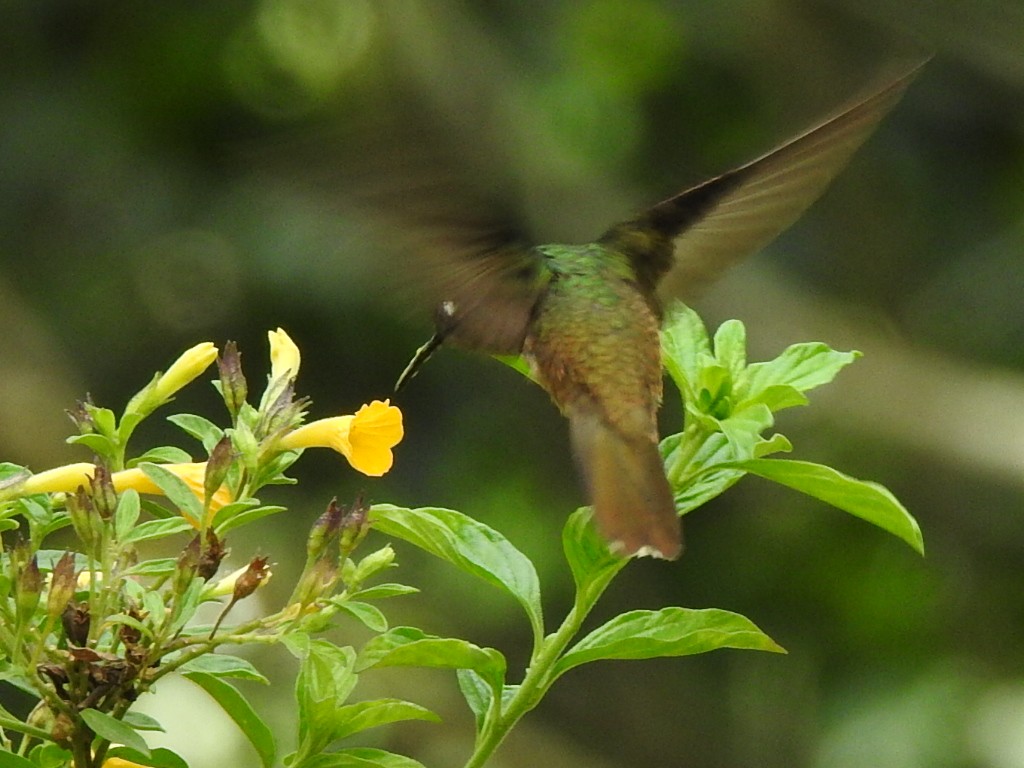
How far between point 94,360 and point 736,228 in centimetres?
297

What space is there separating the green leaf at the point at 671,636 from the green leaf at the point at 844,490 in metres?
0.12

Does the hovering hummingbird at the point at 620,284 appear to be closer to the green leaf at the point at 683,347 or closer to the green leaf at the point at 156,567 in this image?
the green leaf at the point at 683,347

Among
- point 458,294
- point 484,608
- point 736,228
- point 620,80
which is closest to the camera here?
point 458,294

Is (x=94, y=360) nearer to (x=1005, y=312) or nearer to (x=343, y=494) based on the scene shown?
(x=343, y=494)

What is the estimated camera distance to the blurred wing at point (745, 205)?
1659 millimetres

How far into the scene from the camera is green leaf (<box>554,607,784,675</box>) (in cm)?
118

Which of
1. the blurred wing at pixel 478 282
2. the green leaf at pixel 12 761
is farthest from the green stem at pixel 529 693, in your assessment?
the blurred wing at pixel 478 282

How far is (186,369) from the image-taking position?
1312mm

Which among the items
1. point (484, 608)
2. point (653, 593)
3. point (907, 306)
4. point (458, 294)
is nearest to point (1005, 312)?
point (907, 306)

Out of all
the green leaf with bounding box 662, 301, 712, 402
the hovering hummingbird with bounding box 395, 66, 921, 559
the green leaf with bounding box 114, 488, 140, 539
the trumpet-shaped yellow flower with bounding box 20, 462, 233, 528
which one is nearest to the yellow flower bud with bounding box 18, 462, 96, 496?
the trumpet-shaped yellow flower with bounding box 20, 462, 233, 528

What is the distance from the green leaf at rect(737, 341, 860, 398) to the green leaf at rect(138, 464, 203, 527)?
0.52 metres

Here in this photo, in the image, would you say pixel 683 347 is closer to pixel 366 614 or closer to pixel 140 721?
pixel 366 614

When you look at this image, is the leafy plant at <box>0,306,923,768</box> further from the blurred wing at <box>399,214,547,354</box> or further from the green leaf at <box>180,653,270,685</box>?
the blurred wing at <box>399,214,547,354</box>

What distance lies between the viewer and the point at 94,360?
441 centimetres
